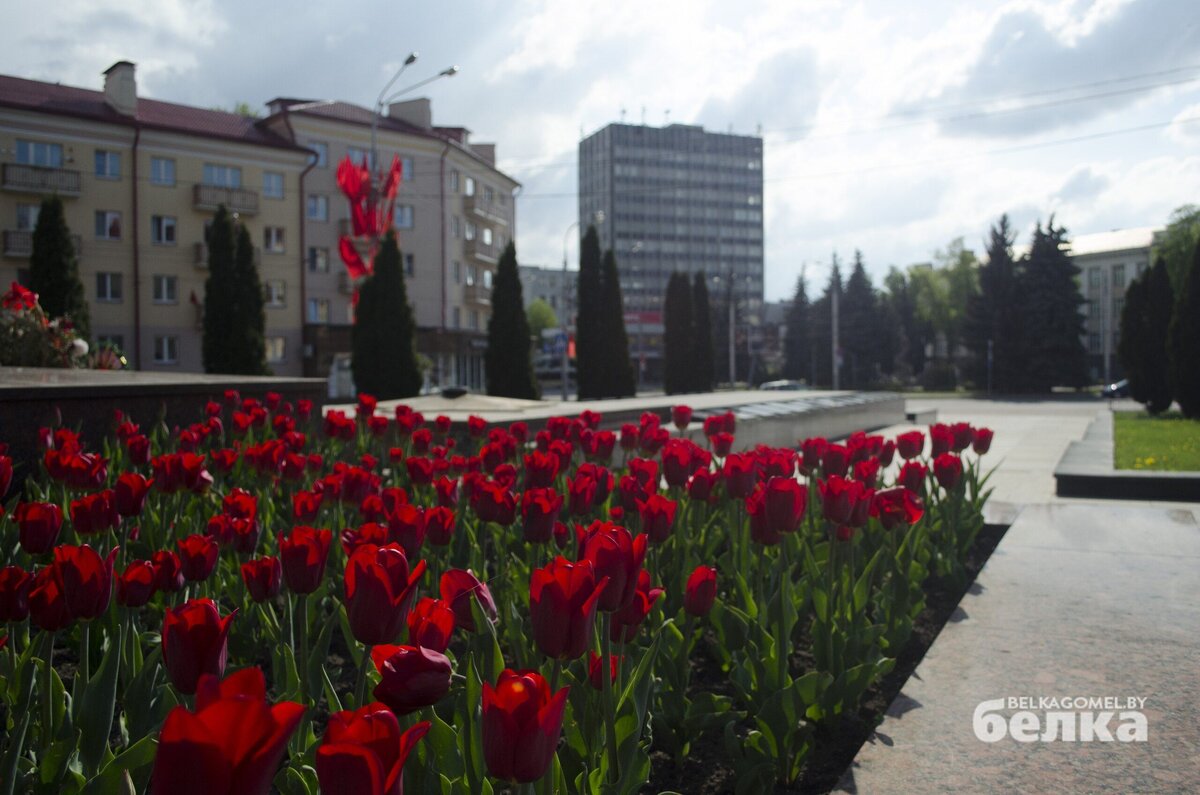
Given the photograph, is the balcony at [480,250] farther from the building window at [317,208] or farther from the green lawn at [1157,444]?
the green lawn at [1157,444]

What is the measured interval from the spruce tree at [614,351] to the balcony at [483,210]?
13.1 meters

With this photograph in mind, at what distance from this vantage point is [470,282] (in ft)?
165

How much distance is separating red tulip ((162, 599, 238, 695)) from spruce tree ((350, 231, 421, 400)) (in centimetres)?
2791

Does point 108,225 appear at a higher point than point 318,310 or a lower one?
higher

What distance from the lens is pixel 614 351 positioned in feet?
125

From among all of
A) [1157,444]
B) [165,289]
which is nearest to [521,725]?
[1157,444]

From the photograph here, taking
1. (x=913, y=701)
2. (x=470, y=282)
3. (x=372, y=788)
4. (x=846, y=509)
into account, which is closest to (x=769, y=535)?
(x=846, y=509)

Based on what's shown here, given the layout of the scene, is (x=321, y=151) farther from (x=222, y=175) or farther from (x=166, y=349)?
(x=166, y=349)

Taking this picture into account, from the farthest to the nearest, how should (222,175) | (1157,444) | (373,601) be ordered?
(222,175)
(1157,444)
(373,601)

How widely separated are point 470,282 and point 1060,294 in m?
32.6

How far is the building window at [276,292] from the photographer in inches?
1628

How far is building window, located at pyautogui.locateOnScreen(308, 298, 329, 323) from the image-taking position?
43125mm

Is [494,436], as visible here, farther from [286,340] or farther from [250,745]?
[286,340]

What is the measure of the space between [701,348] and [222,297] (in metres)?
20.6
